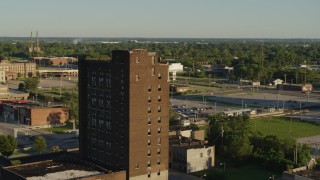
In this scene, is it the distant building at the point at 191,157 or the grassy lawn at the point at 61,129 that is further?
the grassy lawn at the point at 61,129

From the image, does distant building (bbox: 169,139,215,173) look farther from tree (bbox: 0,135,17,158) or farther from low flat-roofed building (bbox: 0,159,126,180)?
tree (bbox: 0,135,17,158)

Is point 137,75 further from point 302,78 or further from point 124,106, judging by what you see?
point 302,78

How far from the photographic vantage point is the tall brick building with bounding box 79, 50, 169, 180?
4700 centimetres

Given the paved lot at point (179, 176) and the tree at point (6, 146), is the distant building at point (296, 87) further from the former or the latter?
the tree at point (6, 146)

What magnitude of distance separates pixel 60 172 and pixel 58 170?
857mm

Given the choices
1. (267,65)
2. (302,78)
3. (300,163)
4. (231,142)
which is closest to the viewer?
(300,163)

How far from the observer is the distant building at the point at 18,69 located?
16800cm

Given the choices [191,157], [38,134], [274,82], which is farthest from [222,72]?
[191,157]

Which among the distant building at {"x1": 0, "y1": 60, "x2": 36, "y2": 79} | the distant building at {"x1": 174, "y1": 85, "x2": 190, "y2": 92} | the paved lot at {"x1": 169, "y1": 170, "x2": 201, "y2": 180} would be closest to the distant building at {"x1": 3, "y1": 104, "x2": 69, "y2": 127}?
the paved lot at {"x1": 169, "y1": 170, "x2": 201, "y2": 180}

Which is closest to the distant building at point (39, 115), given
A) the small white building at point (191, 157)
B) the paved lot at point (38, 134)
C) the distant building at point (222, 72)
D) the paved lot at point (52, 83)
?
the paved lot at point (38, 134)

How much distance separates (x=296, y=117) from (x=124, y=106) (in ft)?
200

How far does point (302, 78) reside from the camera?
160 m

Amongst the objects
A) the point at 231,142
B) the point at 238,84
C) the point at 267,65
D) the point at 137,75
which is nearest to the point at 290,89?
the point at 238,84

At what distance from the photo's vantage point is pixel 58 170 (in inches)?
1860
